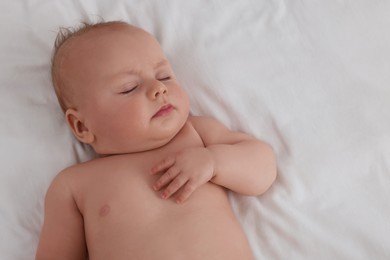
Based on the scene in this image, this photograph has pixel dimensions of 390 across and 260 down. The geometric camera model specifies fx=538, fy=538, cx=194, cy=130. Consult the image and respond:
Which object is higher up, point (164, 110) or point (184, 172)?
point (164, 110)

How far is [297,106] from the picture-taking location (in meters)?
1.41

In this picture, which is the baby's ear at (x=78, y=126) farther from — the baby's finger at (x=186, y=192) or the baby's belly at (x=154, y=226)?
the baby's finger at (x=186, y=192)

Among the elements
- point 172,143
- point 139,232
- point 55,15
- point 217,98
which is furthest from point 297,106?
point 55,15

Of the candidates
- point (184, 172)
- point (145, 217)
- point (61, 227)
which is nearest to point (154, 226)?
point (145, 217)

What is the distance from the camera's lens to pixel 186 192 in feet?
4.09

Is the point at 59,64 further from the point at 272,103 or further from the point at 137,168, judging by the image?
the point at 272,103

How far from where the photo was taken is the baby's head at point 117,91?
1.27m

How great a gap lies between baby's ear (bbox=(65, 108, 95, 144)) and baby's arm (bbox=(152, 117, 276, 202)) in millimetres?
209

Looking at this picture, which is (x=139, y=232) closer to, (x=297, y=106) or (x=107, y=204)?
(x=107, y=204)

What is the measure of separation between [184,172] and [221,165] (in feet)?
0.32

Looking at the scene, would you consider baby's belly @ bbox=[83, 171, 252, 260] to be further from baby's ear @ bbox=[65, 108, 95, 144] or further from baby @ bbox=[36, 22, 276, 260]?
baby's ear @ bbox=[65, 108, 95, 144]

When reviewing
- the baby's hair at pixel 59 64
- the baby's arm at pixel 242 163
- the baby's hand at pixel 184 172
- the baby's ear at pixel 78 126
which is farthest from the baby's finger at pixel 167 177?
the baby's hair at pixel 59 64

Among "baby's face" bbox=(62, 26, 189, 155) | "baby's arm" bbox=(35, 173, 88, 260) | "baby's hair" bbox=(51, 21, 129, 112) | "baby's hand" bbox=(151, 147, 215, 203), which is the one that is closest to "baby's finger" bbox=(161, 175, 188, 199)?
"baby's hand" bbox=(151, 147, 215, 203)

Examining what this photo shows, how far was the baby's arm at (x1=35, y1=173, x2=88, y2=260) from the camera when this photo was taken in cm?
130
